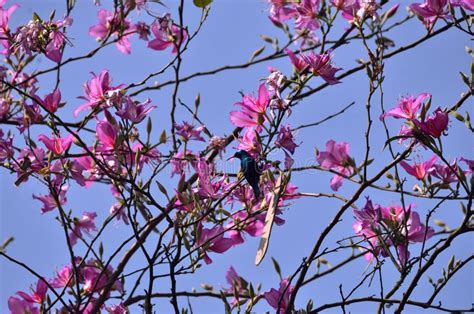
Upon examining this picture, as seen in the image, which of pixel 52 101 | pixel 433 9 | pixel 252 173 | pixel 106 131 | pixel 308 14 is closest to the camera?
pixel 252 173

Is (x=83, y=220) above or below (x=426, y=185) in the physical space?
above

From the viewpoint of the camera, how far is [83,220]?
136 inches

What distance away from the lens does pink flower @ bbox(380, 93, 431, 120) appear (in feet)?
8.63

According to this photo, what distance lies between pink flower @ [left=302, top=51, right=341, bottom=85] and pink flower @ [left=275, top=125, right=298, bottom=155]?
0.26 meters

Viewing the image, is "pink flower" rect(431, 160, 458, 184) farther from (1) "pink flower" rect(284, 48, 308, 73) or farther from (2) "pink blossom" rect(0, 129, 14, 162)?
(2) "pink blossom" rect(0, 129, 14, 162)

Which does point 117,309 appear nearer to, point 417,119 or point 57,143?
point 57,143

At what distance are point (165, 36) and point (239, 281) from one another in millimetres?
1167

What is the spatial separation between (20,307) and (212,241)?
2.68 ft

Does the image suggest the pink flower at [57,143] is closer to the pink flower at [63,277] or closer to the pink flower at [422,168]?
the pink flower at [63,277]

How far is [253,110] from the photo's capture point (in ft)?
8.43

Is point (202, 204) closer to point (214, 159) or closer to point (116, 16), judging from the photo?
point (214, 159)

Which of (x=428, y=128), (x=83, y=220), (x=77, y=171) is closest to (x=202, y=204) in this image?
(x=77, y=171)

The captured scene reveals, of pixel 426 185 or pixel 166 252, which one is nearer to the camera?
pixel 166 252

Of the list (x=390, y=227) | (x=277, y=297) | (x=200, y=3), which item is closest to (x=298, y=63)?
(x=200, y=3)
